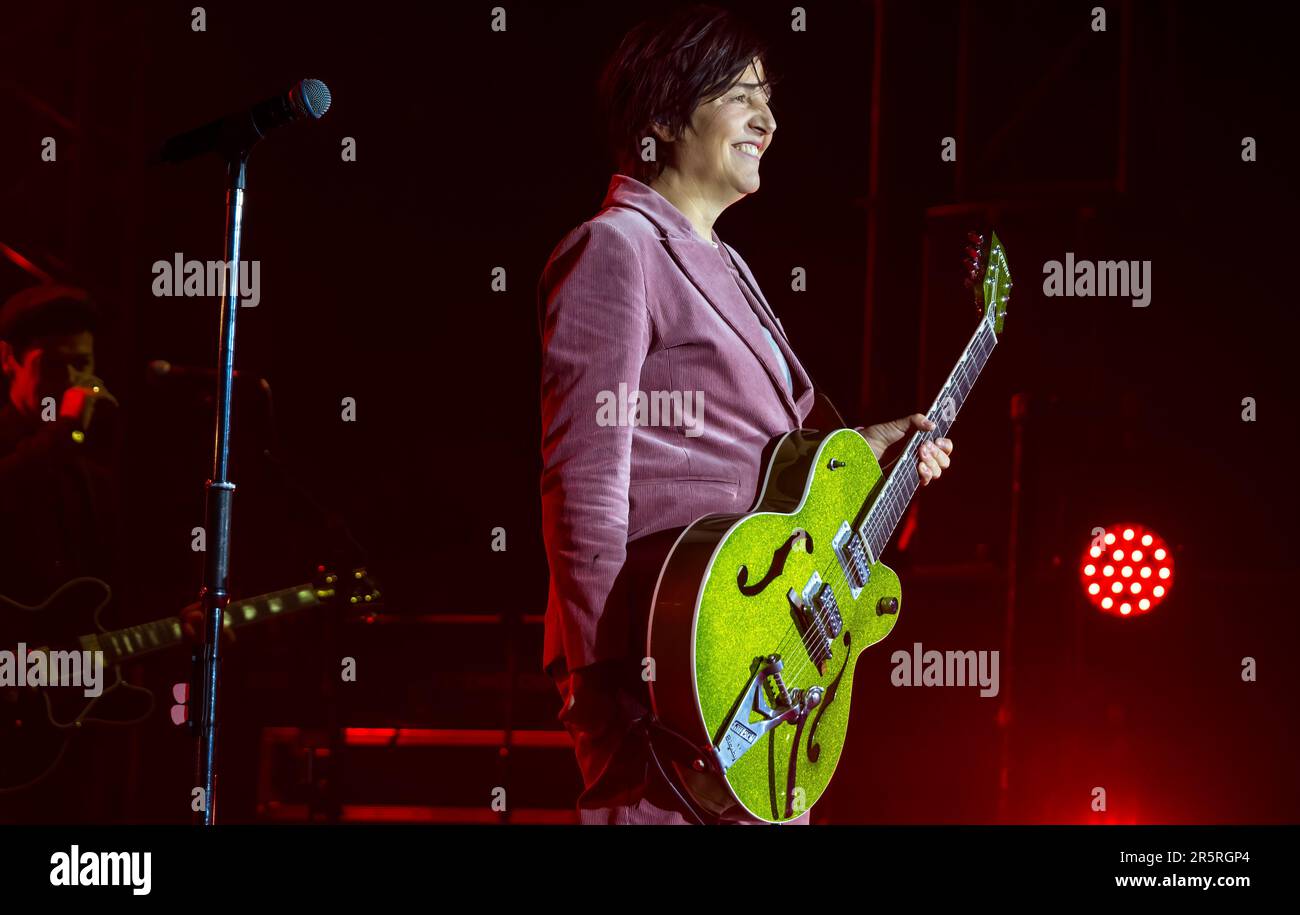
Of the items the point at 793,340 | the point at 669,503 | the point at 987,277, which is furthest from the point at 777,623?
the point at 793,340

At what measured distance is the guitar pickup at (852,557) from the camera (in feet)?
7.51

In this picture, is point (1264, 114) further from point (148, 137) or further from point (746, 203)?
point (148, 137)

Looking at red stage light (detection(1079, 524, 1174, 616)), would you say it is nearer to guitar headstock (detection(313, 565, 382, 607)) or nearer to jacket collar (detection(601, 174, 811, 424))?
jacket collar (detection(601, 174, 811, 424))

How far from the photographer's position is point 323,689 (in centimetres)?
452

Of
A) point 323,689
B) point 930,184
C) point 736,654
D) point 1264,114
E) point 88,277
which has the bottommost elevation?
point 323,689

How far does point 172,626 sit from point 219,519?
7.59 feet

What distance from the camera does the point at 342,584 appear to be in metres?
4.61

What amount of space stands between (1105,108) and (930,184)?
0.69 meters

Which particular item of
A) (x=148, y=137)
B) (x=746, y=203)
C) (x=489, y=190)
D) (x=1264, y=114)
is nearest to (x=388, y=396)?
(x=489, y=190)

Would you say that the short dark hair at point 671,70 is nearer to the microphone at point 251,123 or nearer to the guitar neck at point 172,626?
the microphone at point 251,123

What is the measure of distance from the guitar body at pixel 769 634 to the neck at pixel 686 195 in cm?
50

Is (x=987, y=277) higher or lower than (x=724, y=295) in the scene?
higher

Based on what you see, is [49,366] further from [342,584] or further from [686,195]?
[686,195]
